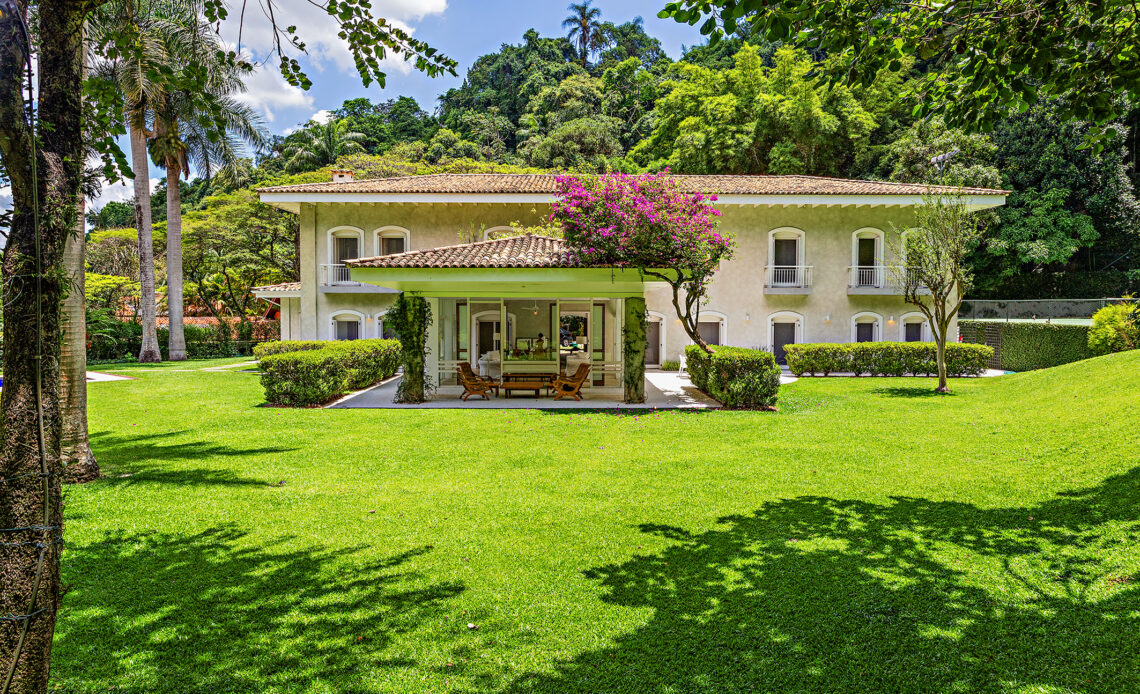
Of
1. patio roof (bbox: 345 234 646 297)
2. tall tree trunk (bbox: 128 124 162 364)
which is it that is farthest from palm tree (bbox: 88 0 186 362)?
patio roof (bbox: 345 234 646 297)

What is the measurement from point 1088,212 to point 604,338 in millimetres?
26746

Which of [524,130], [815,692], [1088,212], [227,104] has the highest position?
[524,130]

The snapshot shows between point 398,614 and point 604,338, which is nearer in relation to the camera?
point 398,614

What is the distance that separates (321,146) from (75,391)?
1571 inches

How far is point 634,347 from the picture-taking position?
13.8m

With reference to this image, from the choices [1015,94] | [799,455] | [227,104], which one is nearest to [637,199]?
[799,455]

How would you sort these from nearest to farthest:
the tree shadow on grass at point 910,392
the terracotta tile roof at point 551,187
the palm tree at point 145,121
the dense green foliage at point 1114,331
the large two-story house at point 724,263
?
the tree shadow on grass at point 910,392, the dense green foliage at point 1114,331, the palm tree at point 145,121, the terracotta tile roof at point 551,187, the large two-story house at point 724,263

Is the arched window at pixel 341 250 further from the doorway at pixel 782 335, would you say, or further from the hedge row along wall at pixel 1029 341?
the hedge row along wall at pixel 1029 341

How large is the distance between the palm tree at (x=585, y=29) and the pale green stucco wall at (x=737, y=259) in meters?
50.9

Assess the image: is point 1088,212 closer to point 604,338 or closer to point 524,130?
point 604,338

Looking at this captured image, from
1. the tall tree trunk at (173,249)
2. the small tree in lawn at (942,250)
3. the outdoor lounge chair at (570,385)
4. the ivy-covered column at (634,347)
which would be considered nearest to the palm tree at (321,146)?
the tall tree trunk at (173,249)

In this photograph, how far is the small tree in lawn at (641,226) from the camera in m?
12.7

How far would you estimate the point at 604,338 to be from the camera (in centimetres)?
1925

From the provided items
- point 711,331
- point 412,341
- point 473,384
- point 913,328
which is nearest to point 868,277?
point 913,328
